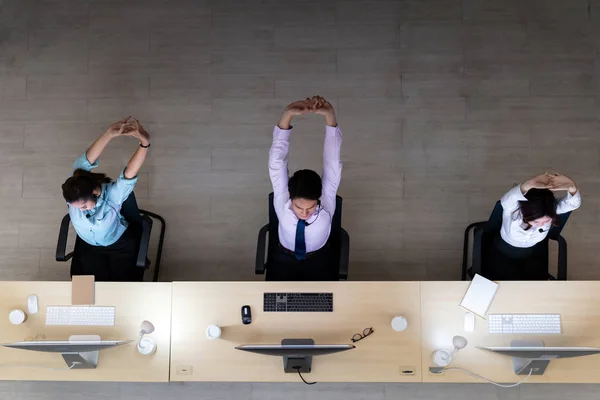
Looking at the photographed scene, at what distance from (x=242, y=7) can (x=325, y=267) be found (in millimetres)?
2130

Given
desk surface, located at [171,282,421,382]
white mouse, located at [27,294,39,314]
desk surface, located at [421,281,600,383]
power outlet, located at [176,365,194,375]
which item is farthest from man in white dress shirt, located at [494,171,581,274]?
white mouse, located at [27,294,39,314]

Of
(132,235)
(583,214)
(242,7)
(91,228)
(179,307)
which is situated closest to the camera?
(179,307)

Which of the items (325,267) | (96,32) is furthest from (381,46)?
(96,32)

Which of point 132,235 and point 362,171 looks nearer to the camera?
point 132,235

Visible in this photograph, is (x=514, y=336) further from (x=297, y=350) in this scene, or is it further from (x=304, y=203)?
(x=304, y=203)

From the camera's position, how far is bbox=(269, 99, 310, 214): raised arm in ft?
8.69

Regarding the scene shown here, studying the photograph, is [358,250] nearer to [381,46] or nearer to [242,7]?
[381,46]

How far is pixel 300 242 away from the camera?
9.51ft

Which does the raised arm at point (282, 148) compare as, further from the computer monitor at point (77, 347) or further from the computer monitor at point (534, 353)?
the computer monitor at point (534, 353)

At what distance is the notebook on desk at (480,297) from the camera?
2.68m

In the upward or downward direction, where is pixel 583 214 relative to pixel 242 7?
downward

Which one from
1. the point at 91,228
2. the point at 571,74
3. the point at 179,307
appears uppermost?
the point at 571,74

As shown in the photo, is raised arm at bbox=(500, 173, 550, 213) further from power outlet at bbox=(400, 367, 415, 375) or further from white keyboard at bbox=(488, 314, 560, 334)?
power outlet at bbox=(400, 367, 415, 375)

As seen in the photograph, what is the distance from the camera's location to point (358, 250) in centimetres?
365
